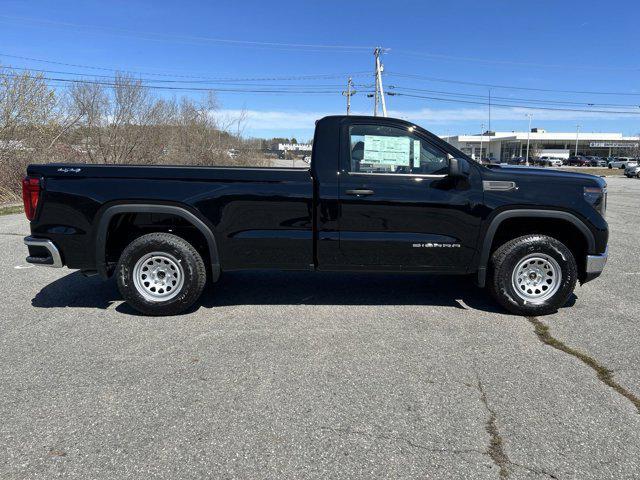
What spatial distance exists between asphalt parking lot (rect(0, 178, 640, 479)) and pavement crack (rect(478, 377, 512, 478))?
1 cm

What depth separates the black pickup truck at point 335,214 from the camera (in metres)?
4.79

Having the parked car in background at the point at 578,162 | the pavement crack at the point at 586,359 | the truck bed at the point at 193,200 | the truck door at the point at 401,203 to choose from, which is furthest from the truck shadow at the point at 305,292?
the parked car in background at the point at 578,162

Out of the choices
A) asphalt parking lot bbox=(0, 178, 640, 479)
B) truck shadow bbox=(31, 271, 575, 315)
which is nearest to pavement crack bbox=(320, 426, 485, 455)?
asphalt parking lot bbox=(0, 178, 640, 479)

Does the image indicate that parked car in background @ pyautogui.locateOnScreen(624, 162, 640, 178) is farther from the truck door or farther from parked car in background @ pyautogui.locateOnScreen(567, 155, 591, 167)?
the truck door

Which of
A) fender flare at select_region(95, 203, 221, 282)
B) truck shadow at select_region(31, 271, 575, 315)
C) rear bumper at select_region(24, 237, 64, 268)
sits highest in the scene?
fender flare at select_region(95, 203, 221, 282)

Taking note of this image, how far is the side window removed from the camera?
4922 mm

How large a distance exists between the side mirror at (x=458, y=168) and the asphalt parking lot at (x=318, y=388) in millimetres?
1493

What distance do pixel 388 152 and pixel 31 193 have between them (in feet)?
11.9

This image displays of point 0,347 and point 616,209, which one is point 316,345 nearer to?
point 0,347

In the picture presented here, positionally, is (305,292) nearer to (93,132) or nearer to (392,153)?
(392,153)

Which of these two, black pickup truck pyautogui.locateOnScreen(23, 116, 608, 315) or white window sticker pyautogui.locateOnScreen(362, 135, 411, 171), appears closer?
black pickup truck pyautogui.locateOnScreen(23, 116, 608, 315)

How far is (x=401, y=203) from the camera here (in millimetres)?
4832

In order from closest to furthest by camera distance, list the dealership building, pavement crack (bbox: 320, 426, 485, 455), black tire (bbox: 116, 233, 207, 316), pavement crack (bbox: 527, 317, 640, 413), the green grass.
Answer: pavement crack (bbox: 320, 426, 485, 455) < pavement crack (bbox: 527, 317, 640, 413) < black tire (bbox: 116, 233, 207, 316) < the green grass < the dealership building

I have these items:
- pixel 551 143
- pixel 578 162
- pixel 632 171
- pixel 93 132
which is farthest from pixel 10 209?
pixel 551 143
